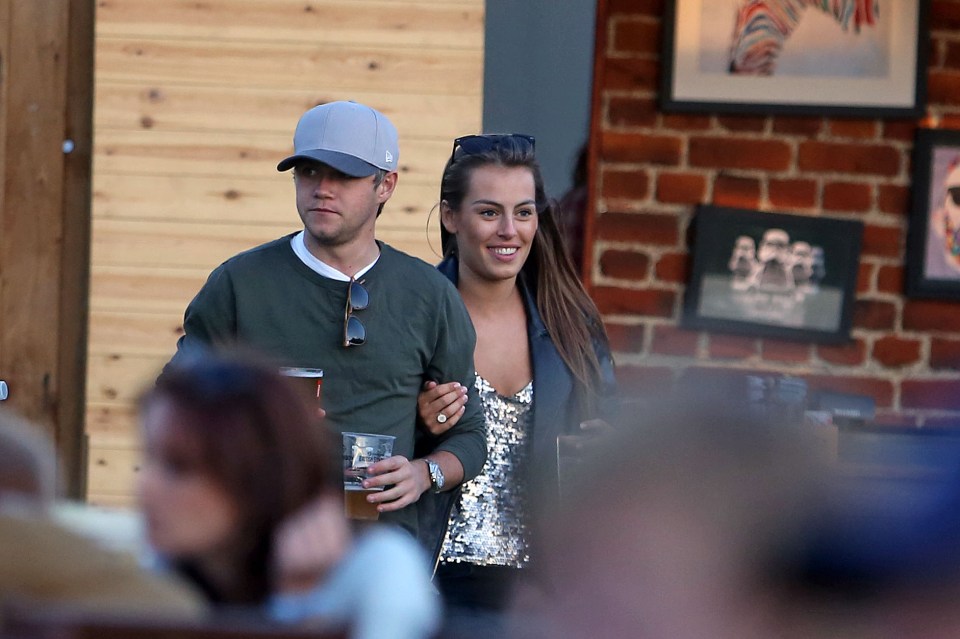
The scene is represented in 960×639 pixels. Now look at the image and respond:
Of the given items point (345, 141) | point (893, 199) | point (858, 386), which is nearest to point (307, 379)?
point (345, 141)

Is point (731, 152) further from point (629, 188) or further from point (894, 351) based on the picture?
point (894, 351)

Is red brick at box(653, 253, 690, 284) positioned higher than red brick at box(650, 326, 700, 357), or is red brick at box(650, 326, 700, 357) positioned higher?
red brick at box(653, 253, 690, 284)

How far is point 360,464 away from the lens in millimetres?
2562

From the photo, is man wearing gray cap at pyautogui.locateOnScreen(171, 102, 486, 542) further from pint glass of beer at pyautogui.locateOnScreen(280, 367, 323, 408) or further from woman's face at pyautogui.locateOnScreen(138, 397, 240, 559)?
woman's face at pyautogui.locateOnScreen(138, 397, 240, 559)

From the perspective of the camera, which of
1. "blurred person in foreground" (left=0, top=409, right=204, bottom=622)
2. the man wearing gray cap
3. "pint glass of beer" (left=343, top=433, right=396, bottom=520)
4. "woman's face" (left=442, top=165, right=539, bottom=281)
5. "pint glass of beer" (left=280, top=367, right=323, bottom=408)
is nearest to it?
"blurred person in foreground" (left=0, top=409, right=204, bottom=622)

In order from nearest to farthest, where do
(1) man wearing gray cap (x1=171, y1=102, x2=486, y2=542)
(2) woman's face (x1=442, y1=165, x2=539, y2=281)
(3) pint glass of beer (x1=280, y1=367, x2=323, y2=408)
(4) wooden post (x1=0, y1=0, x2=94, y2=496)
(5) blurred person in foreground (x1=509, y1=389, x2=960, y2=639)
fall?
1. (5) blurred person in foreground (x1=509, y1=389, x2=960, y2=639)
2. (3) pint glass of beer (x1=280, y1=367, x2=323, y2=408)
3. (1) man wearing gray cap (x1=171, y1=102, x2=486, y2=542)
4. (2) woman's face (x1=442, y1=165, x2=539, y2=281)
5. (4) wooden post (x1=0, y1=0, x2=94, y2=496)

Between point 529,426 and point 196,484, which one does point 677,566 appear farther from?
point 529,426

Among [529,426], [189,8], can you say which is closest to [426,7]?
[189,8]

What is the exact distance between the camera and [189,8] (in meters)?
4.26

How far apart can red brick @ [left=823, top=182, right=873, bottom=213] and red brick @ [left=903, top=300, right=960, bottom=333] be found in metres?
0.32

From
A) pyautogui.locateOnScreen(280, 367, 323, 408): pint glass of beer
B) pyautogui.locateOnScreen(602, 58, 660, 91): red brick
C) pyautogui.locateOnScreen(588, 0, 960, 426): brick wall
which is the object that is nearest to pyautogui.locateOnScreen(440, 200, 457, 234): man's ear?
pyautogui.locateOnScreen(280, 367, 323, 408): pint glass of beer

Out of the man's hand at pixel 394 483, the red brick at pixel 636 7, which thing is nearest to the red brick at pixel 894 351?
the red brick at pixel 636 7

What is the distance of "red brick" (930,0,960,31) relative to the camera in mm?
4160

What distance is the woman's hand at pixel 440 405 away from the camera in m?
2.77
